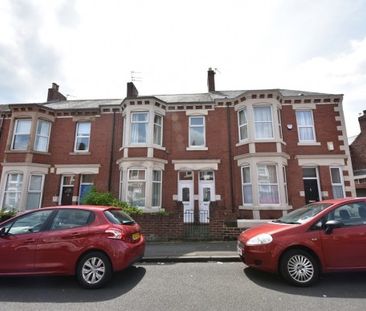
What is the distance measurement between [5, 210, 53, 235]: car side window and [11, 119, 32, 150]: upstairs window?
35.2 ft

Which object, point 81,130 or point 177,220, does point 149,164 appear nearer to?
point 177,220

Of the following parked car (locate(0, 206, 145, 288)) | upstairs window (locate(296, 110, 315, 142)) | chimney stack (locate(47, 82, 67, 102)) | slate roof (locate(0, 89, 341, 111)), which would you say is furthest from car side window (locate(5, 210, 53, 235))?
chimney stack (locate(47, 82, 67, 102))

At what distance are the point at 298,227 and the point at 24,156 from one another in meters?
14.7

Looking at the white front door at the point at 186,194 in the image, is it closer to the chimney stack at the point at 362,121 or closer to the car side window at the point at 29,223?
the car side window at the point at 29,223

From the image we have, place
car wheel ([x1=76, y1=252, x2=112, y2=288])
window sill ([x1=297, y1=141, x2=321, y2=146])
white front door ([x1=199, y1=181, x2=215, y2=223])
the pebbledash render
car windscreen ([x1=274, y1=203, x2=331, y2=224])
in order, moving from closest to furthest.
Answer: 1. car wheel ([x1=76, y1=252, x2=112, y2=288])
2. car windscreen ([x1=274, y1=203, x2=331, y2=224])
3. the pebbledash render
4. white front door ([x1=199, y1=181, x2=215, y2=223])
5. window sill ([x1=297, y1=141, x2=321, y2=146])

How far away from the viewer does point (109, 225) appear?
4.86 m

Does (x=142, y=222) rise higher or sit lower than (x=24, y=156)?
lower

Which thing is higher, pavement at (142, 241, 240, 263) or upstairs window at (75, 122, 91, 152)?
upstairs window at (75, 122, 91, 152)

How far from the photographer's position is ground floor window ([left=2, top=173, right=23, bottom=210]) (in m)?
13.1

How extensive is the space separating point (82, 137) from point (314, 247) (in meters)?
13.9

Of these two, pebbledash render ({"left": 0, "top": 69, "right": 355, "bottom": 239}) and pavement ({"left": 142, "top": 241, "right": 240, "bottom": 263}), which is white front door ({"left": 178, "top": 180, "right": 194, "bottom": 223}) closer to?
pebbledash render ({"left": 0, "top": 69, "right": 355, "bottom": 239})

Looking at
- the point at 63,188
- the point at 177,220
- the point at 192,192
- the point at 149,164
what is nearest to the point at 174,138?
the point at 149,164

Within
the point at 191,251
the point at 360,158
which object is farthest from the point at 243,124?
the point at 360,158

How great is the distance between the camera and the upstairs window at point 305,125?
44.0 ft
